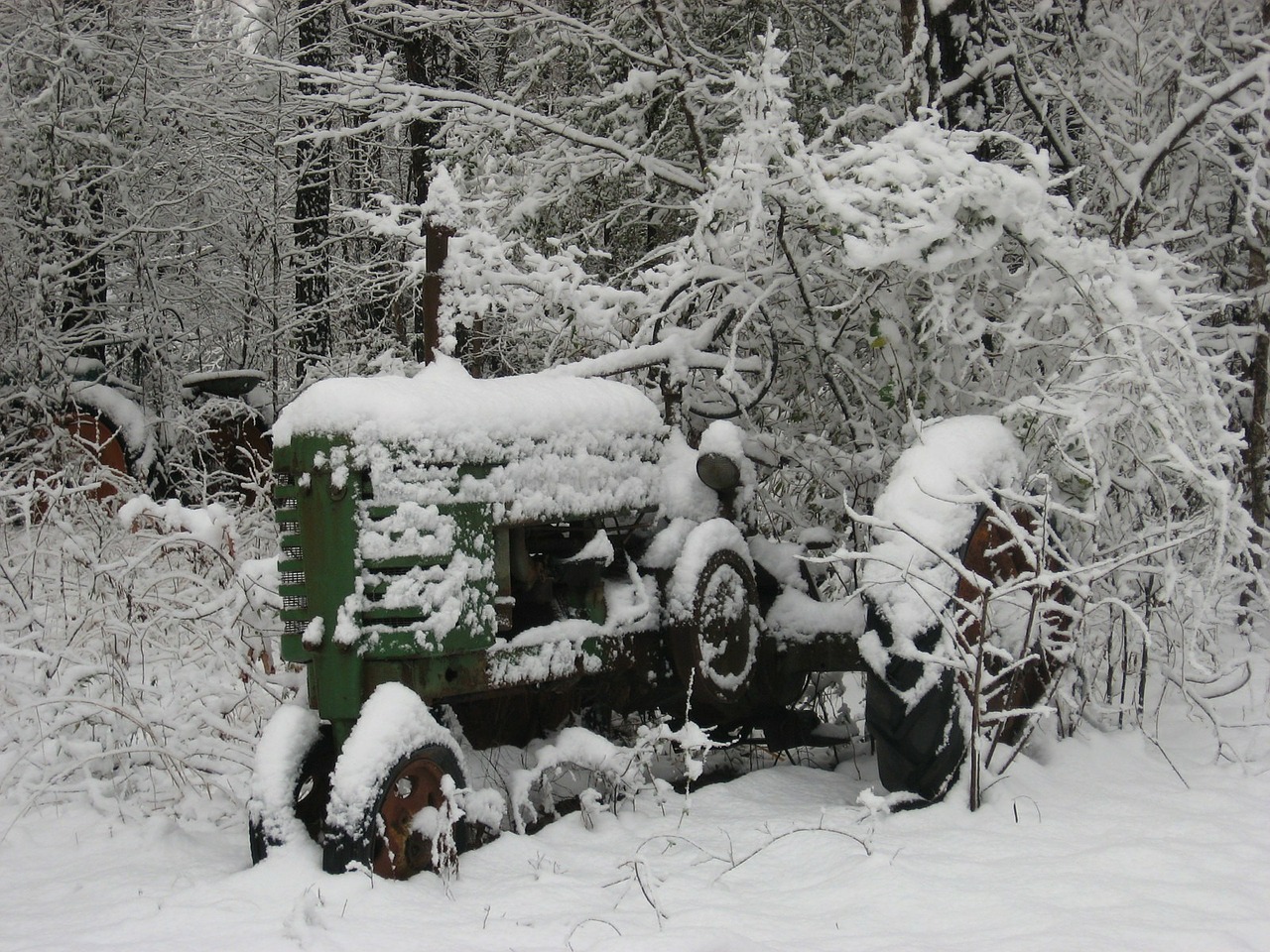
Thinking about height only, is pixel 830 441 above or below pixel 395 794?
above

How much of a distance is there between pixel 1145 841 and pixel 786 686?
1632mm

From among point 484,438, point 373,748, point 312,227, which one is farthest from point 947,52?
point 312,227

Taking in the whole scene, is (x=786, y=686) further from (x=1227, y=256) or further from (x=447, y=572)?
(x=1227, y=256)

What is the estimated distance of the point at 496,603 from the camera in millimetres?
3633

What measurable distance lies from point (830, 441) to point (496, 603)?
2402 millimetres

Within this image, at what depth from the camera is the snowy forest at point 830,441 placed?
10.5 ft

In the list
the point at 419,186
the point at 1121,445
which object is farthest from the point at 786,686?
the point at 419,186

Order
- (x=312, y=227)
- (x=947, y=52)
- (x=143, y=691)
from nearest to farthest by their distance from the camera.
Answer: (x=143, y=691) < (x=947, y=52) < (x=312, y=227)

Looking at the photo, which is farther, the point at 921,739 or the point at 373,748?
the point at 921,739

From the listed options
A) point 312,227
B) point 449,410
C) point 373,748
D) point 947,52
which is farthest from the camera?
point 312,227

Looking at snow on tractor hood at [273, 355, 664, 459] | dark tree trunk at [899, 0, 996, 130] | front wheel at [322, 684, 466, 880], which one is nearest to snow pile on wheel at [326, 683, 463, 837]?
front wheel at [322, 684, 466, 880]

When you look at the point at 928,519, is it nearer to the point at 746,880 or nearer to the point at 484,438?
the point at 746,880

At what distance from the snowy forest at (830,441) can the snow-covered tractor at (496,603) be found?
0.17 metres

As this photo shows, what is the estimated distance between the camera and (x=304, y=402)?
11.0ft
